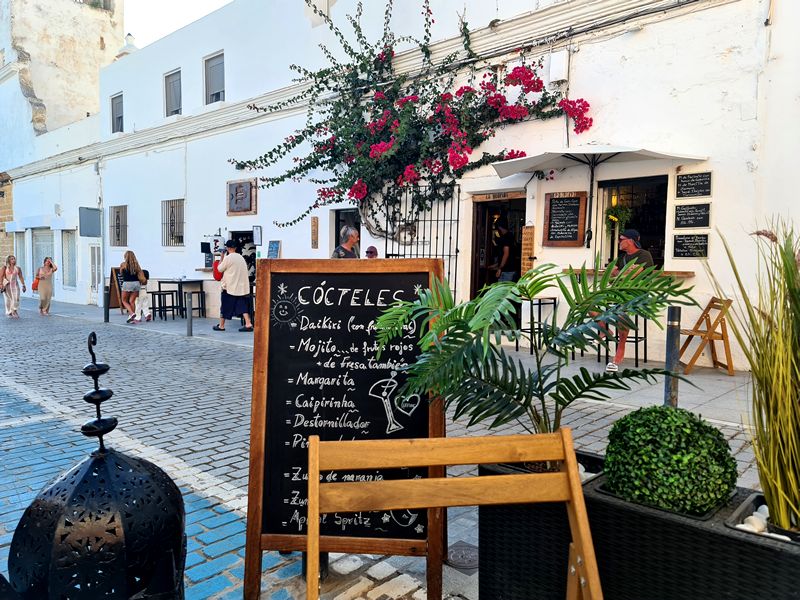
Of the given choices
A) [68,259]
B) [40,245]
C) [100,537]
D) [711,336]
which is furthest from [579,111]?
[40,245]

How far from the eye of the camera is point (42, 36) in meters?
21.5

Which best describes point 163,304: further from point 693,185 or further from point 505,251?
point 693,185

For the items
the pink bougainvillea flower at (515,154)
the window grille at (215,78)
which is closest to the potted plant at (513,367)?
the pink bougainvillea flower at (515,154)

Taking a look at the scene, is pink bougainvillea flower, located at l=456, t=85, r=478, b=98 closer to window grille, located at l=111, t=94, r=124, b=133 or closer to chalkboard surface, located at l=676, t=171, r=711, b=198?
chalkboard surface, located at l=676, t=171, r=711, b=198

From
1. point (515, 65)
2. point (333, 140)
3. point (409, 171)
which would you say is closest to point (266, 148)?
point (333, 140)

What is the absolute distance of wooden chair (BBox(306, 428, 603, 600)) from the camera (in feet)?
5.51

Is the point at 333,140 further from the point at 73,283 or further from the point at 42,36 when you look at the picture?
the point at 42,36

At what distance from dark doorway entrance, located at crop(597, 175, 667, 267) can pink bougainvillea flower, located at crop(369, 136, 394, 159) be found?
143 inches

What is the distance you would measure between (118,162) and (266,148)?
24.2 feet

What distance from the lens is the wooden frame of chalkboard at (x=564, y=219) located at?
320 inches

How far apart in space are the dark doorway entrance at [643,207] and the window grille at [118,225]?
14.9m

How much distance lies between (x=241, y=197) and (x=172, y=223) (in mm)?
3388

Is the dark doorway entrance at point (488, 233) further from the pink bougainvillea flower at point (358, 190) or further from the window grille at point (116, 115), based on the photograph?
the window grille at point (116, 115)

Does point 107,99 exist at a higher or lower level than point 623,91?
higher
